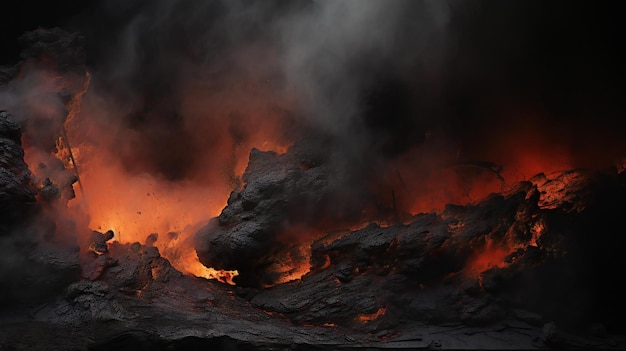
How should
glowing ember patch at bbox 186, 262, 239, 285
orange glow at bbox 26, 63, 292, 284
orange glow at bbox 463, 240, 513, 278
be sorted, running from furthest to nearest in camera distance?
orange glow at bbox 26, 63, 292, 284 → glowing ember patch at bbox 186, 262, 239, 285 → orange glow at bbox 463, 240, 513, 278

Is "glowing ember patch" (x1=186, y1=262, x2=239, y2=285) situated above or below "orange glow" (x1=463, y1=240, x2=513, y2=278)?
above

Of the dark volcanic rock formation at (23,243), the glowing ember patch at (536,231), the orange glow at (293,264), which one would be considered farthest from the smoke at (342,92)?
the glowing ember patch at (536,231)

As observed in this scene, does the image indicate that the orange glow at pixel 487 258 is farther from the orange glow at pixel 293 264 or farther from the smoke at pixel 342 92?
the orange glow at pixel 293 264

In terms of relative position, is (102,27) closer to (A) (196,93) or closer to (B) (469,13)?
(A) (196,93)

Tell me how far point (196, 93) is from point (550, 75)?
35.5ft

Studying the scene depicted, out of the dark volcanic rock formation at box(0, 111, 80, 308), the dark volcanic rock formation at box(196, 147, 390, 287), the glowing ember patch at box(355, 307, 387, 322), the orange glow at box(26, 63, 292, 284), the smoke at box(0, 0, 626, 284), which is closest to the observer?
the dark volcanic rock formation at box(0, 111, 80, 308)

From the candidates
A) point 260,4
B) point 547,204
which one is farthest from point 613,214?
point 260,4

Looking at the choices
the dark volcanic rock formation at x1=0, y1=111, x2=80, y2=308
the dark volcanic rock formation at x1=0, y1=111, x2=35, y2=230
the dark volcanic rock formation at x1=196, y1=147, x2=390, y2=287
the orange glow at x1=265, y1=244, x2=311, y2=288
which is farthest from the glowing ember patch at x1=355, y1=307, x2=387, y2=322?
the dark volcanic rock formation at x1=0, y1=111, x2=35, y2=230

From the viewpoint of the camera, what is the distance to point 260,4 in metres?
13.8

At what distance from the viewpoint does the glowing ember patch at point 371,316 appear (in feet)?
32.1

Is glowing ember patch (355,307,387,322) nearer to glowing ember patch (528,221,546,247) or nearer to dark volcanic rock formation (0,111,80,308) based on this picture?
glowing ember patch (528,221,546,247)

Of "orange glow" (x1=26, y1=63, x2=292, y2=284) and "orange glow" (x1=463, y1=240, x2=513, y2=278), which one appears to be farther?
"orange glow" (x1=26, y1=63, x2=292, y2=284)

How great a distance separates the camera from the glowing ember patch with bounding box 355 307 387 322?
980cm

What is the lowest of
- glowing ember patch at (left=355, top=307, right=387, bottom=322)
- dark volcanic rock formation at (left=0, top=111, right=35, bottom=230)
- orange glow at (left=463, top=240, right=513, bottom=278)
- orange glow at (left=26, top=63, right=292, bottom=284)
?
glowing ember patch at (left=355, top=307, right=387, bottom=322)
